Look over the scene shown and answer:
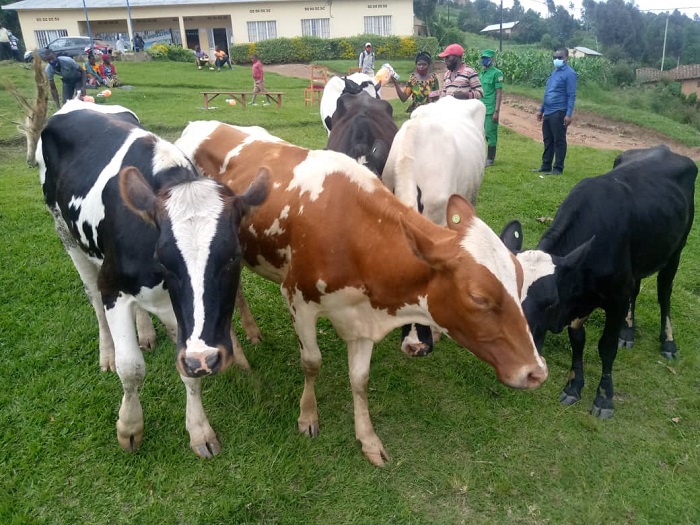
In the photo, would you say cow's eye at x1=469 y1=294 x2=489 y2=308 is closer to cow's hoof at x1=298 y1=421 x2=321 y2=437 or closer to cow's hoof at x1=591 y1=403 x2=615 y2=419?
cow's hoof at x1=298 y1=421 x2=321 y2=437

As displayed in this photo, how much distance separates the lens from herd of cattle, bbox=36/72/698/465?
2.55 meters

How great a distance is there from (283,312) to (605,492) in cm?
298

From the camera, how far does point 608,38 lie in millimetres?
83000

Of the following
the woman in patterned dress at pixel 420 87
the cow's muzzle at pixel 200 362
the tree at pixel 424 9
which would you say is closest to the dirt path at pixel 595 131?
the woman in patterned dress at pixel 420 87

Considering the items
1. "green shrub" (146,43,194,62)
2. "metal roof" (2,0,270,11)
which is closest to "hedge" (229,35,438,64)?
"green shrub" (146,43,194,62)

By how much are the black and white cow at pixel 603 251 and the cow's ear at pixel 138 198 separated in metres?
2.17

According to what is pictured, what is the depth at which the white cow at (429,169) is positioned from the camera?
364 centimetres

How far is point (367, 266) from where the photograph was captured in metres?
3.01

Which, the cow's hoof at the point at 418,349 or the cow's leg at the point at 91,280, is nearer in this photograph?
the cow's hoof at the point at 418,349

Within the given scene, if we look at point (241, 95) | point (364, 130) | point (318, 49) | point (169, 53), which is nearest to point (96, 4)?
point (169, 53)

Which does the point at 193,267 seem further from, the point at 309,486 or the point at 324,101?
the point at 324,101

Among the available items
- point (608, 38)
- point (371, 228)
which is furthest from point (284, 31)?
point (608, 38)

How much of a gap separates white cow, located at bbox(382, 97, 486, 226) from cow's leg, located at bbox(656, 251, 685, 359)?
1.84 meters

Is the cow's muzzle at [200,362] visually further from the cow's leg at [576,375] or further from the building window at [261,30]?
the building window at [261,30]
